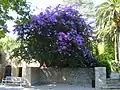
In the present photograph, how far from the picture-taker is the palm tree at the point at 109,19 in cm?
3186

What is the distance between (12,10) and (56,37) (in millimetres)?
11492

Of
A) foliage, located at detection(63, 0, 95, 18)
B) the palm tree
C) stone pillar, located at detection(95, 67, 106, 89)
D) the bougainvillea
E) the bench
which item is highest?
foliage, located at detection(63, 0, 95, 18)

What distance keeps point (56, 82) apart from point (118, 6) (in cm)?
1285

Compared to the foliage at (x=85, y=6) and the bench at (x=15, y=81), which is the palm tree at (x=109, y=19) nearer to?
the foliage at (x=85, y=6)

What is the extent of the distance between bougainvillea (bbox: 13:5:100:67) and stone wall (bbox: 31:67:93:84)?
0.89 meters

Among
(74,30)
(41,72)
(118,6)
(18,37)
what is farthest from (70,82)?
(118,6)

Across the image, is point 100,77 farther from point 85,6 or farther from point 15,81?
point 85,6

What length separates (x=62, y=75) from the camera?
1005 inches

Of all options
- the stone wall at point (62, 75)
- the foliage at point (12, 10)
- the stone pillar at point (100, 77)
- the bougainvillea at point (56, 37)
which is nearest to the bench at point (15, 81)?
the stone wall at point (62, 75)

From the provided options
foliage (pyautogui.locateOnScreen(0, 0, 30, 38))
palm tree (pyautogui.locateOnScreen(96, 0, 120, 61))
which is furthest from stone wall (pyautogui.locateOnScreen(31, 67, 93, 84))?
foliage (pyautogui.locateOnScreen(0, 0, 30, 38))

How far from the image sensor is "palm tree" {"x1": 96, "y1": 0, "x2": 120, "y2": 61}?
1254 inches

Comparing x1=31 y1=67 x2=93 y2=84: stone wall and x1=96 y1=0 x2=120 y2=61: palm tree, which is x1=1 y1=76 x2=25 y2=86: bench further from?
x1=96 y1=0 x2=120 y2=61: palm tree

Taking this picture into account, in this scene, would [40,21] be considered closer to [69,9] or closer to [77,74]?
[69,9]

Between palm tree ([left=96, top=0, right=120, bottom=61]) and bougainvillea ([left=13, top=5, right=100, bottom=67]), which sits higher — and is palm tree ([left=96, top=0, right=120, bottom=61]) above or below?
above
